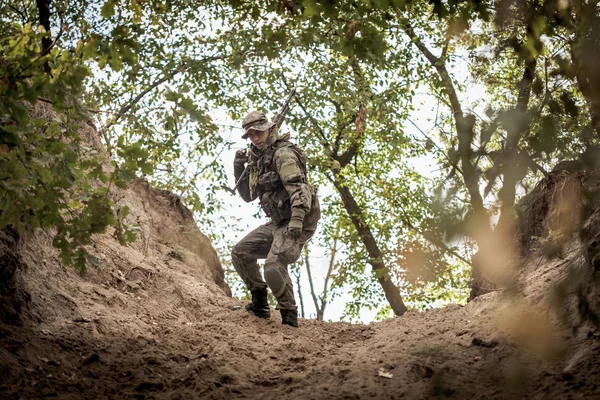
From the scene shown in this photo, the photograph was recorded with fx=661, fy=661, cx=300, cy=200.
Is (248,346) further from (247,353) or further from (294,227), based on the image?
(294,227)

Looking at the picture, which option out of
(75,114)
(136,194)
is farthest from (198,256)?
(75,114)

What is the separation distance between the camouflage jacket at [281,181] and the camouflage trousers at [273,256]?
0.22 metres

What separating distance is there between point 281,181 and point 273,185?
4.6 inches

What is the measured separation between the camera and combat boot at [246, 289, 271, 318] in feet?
28.3

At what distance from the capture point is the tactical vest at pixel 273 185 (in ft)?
28.0

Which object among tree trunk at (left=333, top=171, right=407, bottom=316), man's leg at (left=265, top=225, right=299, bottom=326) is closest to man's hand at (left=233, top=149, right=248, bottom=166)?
man's leg at (left=265, top=225, right=299, bottom=326)

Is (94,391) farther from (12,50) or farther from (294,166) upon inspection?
(294,166)

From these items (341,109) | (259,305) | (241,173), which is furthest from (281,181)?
(341,109)

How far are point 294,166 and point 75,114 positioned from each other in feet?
11.3

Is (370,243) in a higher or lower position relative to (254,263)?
higher

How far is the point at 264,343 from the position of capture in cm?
723

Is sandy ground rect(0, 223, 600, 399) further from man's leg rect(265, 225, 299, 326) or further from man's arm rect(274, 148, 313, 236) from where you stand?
man's arm rect(274, 148, 313, 236)

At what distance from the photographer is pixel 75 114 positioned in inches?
215

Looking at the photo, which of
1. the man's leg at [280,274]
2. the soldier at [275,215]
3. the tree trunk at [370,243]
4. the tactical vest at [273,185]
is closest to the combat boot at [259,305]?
the soldier at [275,215]
